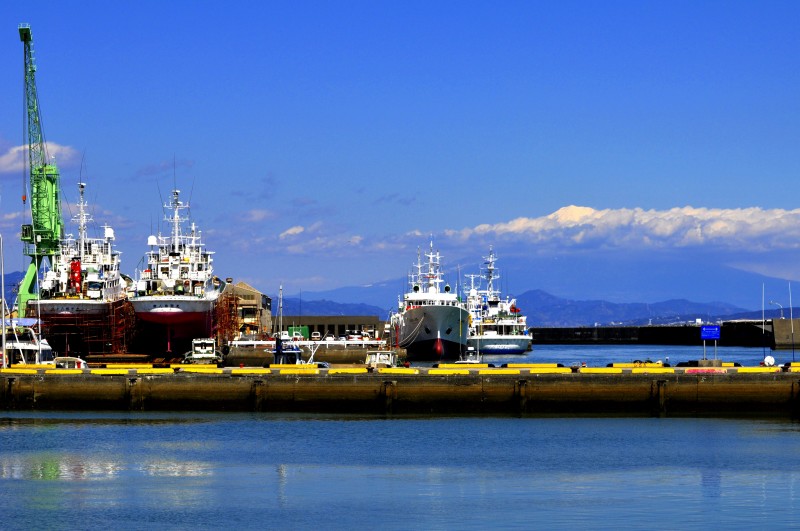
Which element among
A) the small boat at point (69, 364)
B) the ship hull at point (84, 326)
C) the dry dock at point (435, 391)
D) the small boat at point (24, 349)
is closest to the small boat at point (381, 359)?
the dry dock at point (435, 391)

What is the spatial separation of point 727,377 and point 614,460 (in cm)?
1851

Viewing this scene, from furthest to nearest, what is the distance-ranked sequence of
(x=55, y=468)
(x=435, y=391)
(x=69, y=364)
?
(x=69, y=364) < (x=435, y=391) < (x=55, y=468)

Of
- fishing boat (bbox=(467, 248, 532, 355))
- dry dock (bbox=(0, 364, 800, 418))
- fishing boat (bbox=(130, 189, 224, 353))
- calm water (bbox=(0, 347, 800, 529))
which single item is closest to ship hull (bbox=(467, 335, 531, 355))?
fishing boat (bbox=(467, 248, 532, 355))

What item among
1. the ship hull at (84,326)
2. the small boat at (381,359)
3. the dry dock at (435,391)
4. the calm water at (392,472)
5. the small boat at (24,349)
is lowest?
the calm water at (392,472)

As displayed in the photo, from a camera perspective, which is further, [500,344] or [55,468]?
[500,344]

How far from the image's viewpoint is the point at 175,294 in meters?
135

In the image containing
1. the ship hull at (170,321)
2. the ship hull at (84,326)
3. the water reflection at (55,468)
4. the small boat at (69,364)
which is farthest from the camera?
the ship hull at (84,326)

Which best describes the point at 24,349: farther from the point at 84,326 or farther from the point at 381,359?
the point at 84,326

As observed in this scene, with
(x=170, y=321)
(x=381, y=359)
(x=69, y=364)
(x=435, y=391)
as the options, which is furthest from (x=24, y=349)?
(x=435, y=391)

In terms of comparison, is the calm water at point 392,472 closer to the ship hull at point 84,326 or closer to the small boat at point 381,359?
the small boat at point 381,359

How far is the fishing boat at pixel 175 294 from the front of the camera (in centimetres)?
13300

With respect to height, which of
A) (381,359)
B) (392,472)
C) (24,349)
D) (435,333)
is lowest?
(392,472)

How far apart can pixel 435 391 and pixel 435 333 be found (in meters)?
83.3

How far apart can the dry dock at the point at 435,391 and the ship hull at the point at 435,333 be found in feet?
259
